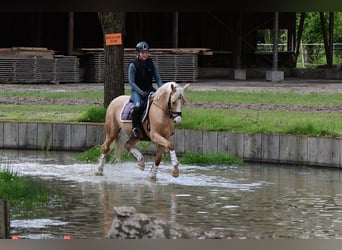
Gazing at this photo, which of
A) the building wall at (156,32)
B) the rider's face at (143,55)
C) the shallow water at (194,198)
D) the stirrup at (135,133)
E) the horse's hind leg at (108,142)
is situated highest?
the building wall at (156,32)

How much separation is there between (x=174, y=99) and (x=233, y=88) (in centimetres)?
1886

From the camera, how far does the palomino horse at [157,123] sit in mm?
15625

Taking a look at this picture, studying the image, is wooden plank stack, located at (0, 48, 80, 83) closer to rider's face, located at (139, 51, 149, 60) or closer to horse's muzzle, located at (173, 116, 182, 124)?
rider's face, located at (139, 51, 149, 60)

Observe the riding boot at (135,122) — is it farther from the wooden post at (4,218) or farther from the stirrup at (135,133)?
the wooden post at (4,218)

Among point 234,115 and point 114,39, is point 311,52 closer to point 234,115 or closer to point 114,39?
point 234,115

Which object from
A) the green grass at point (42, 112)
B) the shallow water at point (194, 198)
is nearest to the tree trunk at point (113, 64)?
the green grass at point (42, 112)

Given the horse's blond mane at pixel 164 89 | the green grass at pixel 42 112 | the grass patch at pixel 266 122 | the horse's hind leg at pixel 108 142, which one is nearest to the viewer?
the horse's blond mane at pixel 164 89

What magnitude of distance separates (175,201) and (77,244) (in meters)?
9.20

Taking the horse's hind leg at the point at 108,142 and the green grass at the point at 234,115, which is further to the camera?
the green grass at the point at 234,115

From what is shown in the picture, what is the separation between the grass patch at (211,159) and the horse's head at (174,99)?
285 cm

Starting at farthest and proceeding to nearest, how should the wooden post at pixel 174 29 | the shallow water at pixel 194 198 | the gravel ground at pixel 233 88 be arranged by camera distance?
the wooden post at pixel 174 29 → the gravel ground at pixel 233 88 → the shallow water at pixel 194 198

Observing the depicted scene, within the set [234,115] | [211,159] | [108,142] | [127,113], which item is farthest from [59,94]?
[127,113]

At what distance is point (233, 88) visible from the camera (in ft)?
112

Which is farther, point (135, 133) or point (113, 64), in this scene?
point (113, 64)
